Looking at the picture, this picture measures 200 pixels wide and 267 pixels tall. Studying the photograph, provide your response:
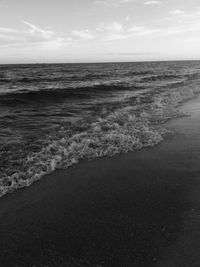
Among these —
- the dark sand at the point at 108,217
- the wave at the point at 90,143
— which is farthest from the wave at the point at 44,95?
the dark sand at the point at 108,217

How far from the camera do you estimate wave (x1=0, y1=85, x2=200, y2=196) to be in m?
6.66

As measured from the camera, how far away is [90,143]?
348 inches

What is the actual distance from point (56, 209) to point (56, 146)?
378 centimetres

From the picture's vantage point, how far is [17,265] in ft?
12.2

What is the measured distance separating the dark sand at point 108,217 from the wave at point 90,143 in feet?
1.55

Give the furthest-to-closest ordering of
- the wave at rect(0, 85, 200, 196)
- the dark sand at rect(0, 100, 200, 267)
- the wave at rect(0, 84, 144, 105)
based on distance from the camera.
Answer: the wave at rect(0, 84, 144, 105) < the wave at rect(0, 85, 200, 196) < the dark sand at rect(0, 100, 200, 267)

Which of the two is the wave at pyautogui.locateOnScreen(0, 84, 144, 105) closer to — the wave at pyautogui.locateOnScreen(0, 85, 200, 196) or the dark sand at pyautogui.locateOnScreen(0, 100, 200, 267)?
the wave at pyautogui.locateOnScreen(0, 85, 200, 196)

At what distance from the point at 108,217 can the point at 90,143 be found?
4.29 m

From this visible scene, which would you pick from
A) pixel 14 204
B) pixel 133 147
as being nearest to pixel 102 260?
pixel 14 204

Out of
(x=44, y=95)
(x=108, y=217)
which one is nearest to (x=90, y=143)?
(x=108, y=217)

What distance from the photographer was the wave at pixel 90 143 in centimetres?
666

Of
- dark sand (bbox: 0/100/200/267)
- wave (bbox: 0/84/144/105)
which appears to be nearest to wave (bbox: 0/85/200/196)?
dark sand (bbox: 0/100/200/267)

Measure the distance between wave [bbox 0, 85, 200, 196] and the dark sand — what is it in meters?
0.47

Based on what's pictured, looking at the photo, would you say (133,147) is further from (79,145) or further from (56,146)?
(56,146)
